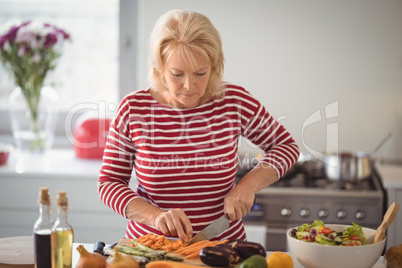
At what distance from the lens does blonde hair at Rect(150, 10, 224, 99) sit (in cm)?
150

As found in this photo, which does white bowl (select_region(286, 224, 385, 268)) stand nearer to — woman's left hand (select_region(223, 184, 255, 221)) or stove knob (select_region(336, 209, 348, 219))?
woman's left hand (select_region(223, 184, 255, 221))

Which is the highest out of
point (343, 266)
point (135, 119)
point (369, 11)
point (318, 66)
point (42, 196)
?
point (369, 11)

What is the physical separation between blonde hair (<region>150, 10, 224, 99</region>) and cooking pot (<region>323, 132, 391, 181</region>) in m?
1.22

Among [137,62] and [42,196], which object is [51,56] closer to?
[137,62]

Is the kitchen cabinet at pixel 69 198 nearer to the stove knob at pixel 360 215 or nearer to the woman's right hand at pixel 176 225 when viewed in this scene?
the stove knob at pixel 360 215

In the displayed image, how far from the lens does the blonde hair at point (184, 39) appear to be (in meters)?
1.50

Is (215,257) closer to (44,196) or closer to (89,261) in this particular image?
(89,261)

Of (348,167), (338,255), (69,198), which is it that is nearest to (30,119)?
(69,198)

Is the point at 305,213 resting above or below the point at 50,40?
below

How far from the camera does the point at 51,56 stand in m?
2.94

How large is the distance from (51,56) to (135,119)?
1.52 m

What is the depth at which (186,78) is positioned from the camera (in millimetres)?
1511

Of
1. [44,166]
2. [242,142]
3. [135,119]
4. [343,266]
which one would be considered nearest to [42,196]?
[135,119]

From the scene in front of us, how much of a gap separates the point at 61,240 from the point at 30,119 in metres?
1.93
